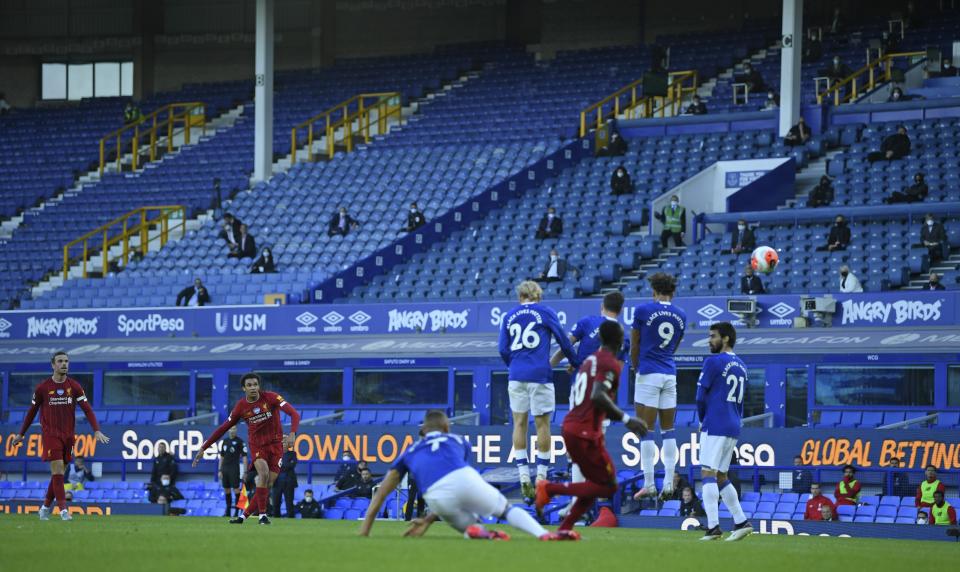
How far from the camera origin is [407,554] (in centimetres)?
Answer: 1218

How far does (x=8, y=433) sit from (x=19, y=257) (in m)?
9.99

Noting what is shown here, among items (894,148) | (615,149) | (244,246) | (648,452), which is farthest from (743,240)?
(648,452)

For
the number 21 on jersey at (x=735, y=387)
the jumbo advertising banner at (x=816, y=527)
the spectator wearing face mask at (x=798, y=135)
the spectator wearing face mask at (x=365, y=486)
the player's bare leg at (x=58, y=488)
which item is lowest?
the spectator wearing face mask at (x=365, y=486)

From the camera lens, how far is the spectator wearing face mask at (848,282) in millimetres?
29375

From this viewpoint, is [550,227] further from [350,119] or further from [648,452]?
[648,452]

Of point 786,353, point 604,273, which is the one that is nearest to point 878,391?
point 786,353

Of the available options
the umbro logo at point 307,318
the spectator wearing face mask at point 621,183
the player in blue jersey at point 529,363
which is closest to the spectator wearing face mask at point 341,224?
the umbro logo at point 307,318

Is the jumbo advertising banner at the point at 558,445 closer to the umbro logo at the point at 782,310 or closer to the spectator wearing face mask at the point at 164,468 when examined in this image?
the spectator wearing face mask at the point at 164,468

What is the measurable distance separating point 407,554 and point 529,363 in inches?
179

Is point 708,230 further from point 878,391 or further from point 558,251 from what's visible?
point 878,391

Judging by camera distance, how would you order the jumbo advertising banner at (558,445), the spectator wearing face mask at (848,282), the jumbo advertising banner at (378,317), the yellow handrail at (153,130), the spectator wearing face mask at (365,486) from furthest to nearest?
the yellow handrail at (153,130) → the spectator wearing face mask at (848,282) → the spectator wearing face mask at (365,486) → the jumbo advertising banner at (378,317) → the jumbo advertising banner at (558,445)

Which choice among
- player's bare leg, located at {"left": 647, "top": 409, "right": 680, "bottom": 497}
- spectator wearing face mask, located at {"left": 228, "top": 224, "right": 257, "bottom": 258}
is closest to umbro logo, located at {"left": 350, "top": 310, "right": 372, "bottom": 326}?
spectator wearing face mask, located at {"left": 228, "top": 224, "right": 257, "bottom": 258}

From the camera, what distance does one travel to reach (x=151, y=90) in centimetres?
5494

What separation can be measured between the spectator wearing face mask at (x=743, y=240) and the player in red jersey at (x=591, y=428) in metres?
19.3
